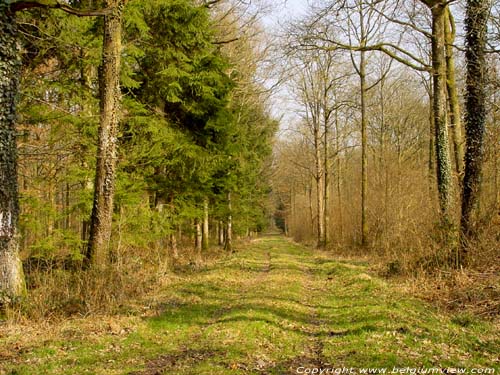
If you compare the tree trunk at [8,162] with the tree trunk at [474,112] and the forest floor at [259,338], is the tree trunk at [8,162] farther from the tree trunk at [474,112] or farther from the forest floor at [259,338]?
the tree trunk at [474,112]

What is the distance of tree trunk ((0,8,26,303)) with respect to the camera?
21.5 ft

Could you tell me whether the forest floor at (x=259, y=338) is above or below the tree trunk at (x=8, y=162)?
below

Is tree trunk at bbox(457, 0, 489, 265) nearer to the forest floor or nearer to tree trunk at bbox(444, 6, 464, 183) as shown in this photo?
the forest floor

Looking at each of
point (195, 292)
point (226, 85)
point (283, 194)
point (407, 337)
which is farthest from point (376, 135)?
point (283, 194)

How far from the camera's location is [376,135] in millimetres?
29734

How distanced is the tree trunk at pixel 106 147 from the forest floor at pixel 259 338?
175 centimetres

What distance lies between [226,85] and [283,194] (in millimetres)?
43754

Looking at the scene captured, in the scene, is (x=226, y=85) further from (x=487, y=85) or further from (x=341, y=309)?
(x=341, y=309)

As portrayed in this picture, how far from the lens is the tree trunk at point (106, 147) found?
852 cm

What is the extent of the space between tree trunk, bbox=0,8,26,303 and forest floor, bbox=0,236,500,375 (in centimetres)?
87

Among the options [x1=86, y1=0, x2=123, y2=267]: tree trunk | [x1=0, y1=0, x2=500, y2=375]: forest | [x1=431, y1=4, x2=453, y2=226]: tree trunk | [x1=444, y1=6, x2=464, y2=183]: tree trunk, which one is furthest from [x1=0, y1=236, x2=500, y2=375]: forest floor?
[x1=444, y1=6, x2=464, y2=183]: tree trunk

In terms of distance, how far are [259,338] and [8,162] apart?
505cm

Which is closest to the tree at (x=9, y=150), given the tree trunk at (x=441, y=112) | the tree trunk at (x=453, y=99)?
the tree trunk at (x=441, y=112)

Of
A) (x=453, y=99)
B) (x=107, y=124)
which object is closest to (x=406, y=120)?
(x=453, y=99)
